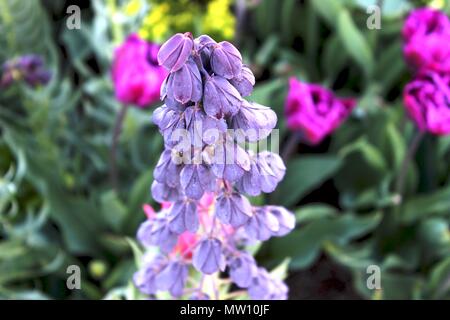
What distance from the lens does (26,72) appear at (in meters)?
1.50

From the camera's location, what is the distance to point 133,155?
64.7 inches

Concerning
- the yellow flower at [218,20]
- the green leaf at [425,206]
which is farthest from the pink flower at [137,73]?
the green leaf at [425,206]

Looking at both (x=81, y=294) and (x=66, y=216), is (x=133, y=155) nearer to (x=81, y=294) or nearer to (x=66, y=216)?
(x=66, y=216)

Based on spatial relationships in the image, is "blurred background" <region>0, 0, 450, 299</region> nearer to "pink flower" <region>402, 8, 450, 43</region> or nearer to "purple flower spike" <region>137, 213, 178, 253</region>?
"pink flower" <region>402, 8, 450, 43</region>

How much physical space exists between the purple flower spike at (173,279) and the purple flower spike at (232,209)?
0.43 feet

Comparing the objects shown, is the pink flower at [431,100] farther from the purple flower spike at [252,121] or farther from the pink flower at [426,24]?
the purple flower spike at [252,121]

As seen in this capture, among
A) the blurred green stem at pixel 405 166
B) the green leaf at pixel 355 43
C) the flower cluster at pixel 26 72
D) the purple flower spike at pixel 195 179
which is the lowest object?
the purple flower spike at pixel 195 179

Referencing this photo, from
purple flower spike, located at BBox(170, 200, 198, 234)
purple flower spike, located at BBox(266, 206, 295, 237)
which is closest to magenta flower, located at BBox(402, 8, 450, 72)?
purple flower spike, located at BBox(266, 206, 295, 237)

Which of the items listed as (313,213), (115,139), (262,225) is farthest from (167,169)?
(313,213)

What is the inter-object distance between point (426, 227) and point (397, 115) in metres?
0.27

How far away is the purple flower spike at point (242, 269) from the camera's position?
36.9 inches

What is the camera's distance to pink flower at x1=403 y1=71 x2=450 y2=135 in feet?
4.13

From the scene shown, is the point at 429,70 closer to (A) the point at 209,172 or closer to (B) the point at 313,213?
(B) the point at 313,213

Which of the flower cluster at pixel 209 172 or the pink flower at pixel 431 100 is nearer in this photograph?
the flower cluster at pixel 209 172
